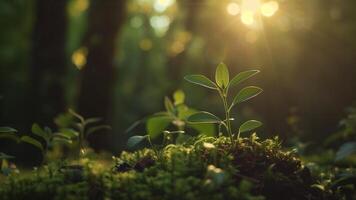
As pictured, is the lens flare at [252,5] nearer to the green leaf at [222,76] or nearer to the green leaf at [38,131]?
the green leaf at [38,131]

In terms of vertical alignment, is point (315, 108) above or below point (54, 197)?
above

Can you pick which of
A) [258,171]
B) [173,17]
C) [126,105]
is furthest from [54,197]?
[173,17]

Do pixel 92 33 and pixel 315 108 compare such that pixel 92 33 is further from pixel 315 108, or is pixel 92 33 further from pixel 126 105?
pixel 126 105

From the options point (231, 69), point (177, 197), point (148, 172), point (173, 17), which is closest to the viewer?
point (177, 197)

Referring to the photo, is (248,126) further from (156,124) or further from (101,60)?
(101,60)

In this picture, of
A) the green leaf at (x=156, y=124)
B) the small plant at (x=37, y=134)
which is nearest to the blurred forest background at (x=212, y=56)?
the small plant at (x=37, y=134)

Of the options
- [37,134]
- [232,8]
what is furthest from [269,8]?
[37,134]

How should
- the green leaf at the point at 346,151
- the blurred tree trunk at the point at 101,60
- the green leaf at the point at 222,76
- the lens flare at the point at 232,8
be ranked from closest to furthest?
1. the green leaf at the point at 346,151
2. the green leaf at the point at 222,76
3. the blurred tree trunk at the point at 101,60
4. the lens flare at the point at 232,8
